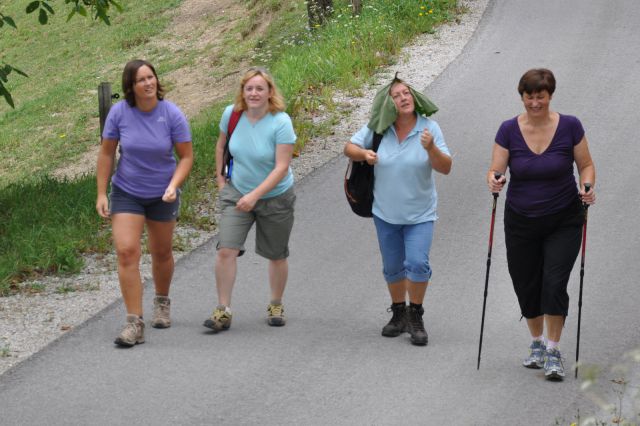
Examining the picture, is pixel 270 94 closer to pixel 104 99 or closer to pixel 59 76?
pixel 104 99

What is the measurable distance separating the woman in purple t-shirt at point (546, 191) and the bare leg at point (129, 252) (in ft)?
7.67

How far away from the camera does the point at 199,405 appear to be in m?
6.57

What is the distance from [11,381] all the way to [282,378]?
1667 mm

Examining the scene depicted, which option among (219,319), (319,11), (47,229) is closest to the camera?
(219,319)

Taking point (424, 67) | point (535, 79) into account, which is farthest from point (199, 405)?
point (424, 67)

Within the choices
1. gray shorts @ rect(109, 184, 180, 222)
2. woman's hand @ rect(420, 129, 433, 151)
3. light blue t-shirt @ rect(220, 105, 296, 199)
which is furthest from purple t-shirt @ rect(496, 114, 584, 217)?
gray shorts @ rect(109, 184, 180, 222)

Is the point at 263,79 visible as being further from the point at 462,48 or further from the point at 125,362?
the point at 462,48

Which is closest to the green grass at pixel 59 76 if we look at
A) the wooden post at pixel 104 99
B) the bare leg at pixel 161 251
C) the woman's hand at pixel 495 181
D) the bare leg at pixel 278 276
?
the wooden post at pixel 104 99

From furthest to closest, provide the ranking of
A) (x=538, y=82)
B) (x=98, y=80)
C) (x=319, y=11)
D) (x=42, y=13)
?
(x=98, y=80)
(x=319, y=11)
(x=42, y=13)
(x=538, y=82)

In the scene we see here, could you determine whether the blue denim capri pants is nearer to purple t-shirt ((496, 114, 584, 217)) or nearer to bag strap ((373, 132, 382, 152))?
bag strap ((373, 132, 382, 152))

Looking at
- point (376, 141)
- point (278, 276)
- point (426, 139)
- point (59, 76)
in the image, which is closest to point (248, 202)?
point (278, 276)

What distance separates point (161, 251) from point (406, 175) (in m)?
1.79

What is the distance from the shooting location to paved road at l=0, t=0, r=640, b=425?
651 centimetres

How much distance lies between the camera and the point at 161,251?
7.89m
